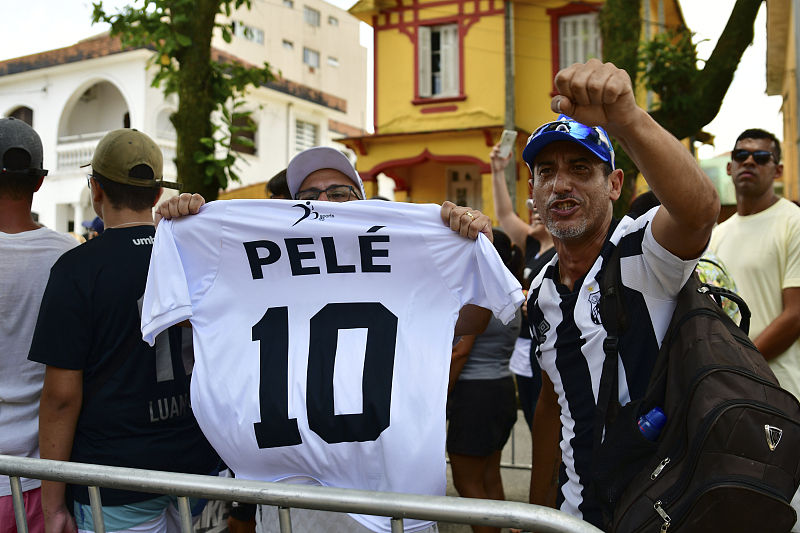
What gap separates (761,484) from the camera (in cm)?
161

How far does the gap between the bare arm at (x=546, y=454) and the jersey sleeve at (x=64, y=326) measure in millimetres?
1742

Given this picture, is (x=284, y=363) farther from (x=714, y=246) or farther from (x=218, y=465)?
(x=714, y=246)

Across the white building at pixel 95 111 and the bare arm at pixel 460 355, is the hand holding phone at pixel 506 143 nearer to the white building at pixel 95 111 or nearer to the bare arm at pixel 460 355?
the bare arm at pixel 460 355

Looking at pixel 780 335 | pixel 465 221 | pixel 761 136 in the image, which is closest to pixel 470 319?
pixel 465 221

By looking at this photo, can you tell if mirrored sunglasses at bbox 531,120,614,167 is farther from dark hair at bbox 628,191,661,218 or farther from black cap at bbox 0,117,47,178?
black cap at bbox 0,117,47,178

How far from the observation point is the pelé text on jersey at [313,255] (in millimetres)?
2367

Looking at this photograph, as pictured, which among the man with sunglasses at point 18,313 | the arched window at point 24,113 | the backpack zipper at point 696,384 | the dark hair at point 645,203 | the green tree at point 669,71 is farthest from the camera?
the arched window at point 24,113

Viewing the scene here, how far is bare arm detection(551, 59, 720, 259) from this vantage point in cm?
169

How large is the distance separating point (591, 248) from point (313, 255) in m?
0.97

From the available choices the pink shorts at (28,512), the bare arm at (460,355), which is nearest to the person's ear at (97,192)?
the pink shorts at (28,512)

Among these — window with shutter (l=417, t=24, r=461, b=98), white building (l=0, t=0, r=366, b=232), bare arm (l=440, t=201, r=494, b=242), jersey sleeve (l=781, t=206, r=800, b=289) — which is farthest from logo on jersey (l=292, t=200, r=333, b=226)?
white building (l=0, t=0, r=366, b=232)

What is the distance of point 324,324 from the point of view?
231 cm

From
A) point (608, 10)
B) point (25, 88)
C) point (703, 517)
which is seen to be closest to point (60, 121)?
point (25, 88)

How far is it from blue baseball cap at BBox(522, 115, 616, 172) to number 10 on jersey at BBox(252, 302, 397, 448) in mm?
791
